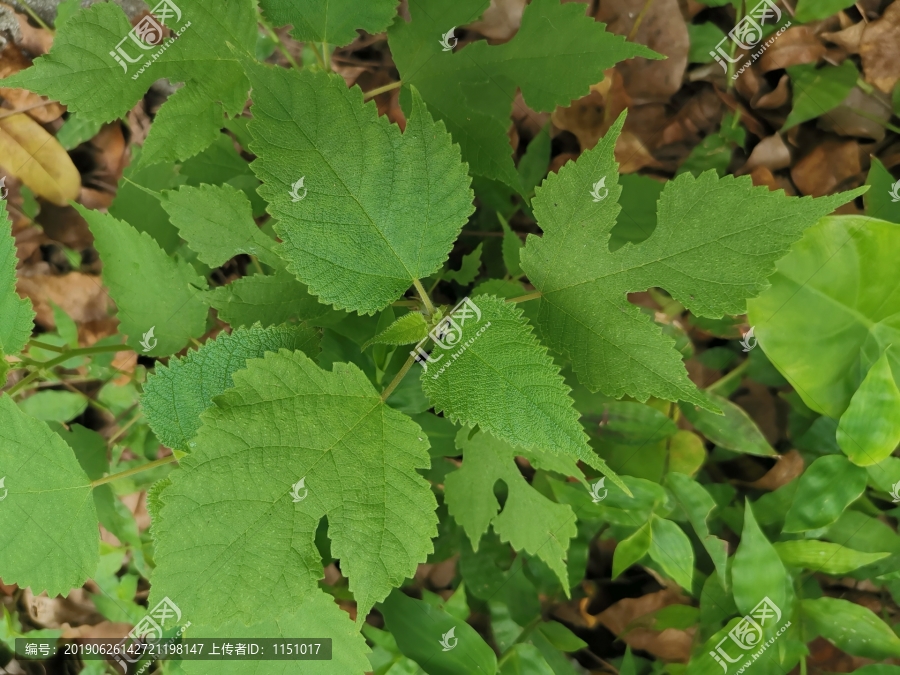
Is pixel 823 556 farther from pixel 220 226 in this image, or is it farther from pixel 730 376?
pixel 220 226

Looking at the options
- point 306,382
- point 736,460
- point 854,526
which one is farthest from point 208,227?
point 854,526

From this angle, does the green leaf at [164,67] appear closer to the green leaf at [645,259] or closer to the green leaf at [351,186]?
the green leaf at [351,186]

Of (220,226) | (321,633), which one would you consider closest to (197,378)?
(220,226)

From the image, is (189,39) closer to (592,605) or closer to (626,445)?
(626,445)

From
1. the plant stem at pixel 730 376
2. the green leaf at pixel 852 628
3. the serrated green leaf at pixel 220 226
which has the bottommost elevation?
the green leaf at pixel 852 628

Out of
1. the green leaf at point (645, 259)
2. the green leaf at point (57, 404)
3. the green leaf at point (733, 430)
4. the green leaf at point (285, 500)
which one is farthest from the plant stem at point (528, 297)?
the green leaf at point (57, 404)

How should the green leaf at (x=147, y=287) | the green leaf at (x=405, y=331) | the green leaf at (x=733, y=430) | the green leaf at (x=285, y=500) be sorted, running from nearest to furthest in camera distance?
the green leaf at (x=285, y=500), the green leaf at (x=405, y=331), the green leaf at (x=147, y=287), the green leaf at (x=733, y=430)
